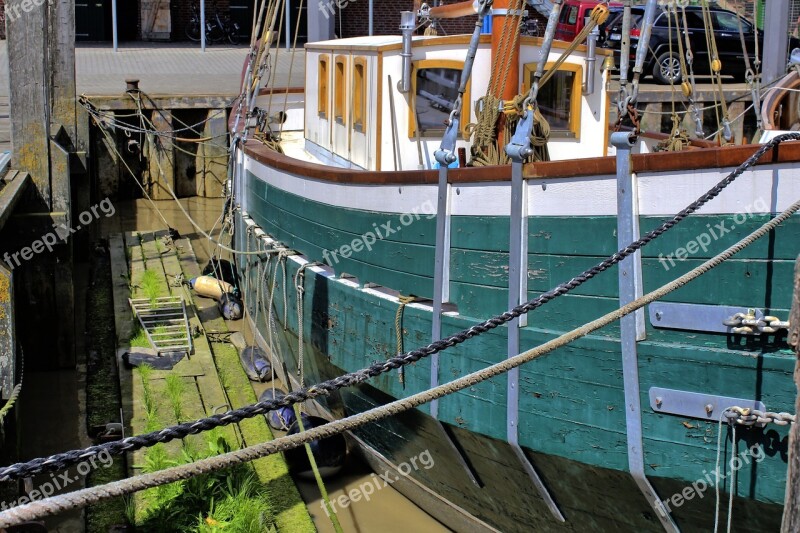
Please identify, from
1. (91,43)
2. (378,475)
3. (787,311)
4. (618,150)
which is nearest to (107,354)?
(378,475)

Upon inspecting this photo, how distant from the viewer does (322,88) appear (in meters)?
8.66

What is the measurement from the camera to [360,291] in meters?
6.21

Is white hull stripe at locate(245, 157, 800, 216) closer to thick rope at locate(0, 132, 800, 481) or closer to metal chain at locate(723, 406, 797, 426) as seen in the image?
thick rope at locate(0, 132, 800, 481)

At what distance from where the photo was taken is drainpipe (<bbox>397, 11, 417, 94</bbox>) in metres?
6.53

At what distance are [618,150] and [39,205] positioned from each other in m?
5.47

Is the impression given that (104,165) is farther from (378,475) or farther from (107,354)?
(378,475)

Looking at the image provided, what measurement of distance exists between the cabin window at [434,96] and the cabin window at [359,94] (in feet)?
1.79

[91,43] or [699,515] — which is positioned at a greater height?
[91,43]

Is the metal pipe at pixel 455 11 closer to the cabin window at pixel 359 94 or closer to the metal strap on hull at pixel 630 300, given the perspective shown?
the cabin window at pixel 359 94

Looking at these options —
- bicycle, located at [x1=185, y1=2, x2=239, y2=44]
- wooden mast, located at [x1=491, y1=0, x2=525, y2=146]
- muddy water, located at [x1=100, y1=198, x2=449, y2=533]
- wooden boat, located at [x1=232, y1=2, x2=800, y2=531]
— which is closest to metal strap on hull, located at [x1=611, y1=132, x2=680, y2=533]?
wooden boat, located at [x1=232, y1=2, x2=800, y2=531]

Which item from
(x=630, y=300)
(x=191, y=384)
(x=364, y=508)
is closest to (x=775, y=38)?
(x=191, y=384)

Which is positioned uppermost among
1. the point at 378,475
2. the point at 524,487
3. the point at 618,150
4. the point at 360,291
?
the point at 618,150

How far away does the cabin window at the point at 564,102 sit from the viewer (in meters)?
6.87

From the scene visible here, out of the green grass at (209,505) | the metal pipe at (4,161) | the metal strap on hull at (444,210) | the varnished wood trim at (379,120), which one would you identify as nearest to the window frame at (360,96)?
the varnished wood trim at (379,120)
